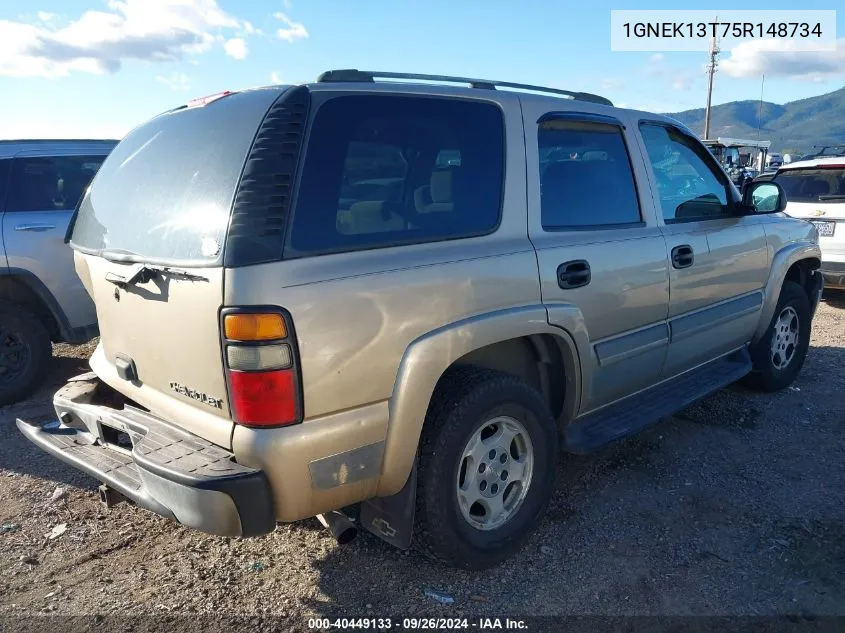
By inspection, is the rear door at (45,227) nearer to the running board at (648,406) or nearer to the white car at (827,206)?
the running board at (648,406)

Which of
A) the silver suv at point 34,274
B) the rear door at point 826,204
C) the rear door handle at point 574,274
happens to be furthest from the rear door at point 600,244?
the rear door at point 826,204

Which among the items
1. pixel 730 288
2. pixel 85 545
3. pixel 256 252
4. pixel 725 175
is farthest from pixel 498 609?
pixel 725 175

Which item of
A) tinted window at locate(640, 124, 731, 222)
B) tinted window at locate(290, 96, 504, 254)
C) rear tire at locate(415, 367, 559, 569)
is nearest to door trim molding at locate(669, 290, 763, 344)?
tinted window at locate(640, 124, 731, 222)

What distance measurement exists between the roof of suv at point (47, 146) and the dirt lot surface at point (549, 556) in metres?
2.48

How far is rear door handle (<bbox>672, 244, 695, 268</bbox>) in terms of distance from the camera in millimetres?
3641

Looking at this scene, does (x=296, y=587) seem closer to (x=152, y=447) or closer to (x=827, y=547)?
(x=152, y=447)

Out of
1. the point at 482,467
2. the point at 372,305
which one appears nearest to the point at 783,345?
the point at 482,467

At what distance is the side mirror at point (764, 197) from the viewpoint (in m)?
4.34

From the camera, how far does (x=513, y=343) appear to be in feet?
10.0

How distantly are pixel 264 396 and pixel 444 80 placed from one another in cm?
160

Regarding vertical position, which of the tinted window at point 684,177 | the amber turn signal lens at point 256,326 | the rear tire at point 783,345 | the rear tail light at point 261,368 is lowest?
the rear tire at point 783,345

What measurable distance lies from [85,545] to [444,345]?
2.05m

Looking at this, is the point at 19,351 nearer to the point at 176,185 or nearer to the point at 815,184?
the point at 176,185

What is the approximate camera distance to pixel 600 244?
10.5 feet
